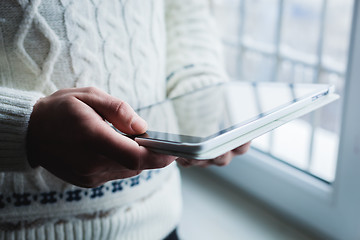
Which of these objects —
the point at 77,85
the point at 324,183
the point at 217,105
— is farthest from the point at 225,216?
the point at 77,85

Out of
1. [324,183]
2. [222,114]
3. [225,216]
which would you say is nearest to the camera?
[222,114]

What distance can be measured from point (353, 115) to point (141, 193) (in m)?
0.40

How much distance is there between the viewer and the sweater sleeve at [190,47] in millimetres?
564

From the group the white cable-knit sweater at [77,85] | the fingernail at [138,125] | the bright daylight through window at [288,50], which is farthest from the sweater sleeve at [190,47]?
the bright daylight through window at [288,50]

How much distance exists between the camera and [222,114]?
545 mm

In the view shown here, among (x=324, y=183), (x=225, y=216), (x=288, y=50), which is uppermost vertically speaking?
(x=288, y=50)

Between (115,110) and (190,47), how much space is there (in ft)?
0.89

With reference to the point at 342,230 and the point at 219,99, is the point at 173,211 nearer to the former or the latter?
the point at 219,99

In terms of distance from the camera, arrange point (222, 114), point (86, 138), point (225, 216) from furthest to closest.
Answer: point (225, 216)
point (222, 114)
point (86, 138)

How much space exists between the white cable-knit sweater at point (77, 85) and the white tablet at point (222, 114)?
0.08ft

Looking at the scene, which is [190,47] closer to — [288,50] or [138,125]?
[138,125]

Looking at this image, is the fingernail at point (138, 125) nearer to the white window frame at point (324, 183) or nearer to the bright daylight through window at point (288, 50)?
the white window frame at point (324, 183)

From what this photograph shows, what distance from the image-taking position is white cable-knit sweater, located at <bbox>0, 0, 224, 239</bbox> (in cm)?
39

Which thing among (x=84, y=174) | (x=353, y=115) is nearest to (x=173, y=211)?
(x=84, y=174)
